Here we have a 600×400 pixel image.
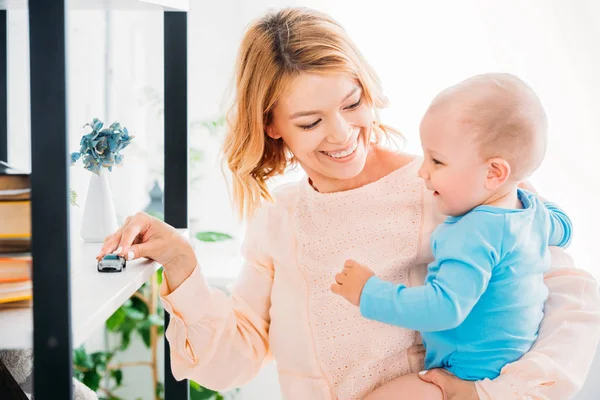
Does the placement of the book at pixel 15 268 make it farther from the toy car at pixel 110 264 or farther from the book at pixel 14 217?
the toy car at pixel 110 264

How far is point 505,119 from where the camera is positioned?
1.19 m

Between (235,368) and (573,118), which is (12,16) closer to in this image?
(235,368)

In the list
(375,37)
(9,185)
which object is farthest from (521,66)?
(9,185)

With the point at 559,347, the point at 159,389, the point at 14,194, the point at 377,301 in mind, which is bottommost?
the point at 159,389

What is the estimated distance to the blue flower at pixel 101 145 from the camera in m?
1.45

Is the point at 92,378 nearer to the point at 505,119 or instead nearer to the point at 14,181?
the point at 14,181

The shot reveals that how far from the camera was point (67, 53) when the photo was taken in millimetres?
739

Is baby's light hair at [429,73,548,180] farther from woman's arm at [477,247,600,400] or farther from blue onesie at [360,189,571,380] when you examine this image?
woman's arm at [477,247,600,400]

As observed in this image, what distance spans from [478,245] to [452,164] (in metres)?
0.16

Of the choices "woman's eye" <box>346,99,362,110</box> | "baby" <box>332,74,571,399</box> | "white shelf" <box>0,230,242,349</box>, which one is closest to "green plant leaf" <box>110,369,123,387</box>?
"white shelf" <box>0,230,242,349</box>

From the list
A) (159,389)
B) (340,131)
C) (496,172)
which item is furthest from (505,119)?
(159,389)

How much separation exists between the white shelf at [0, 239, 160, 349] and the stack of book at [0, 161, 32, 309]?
0.02 meters

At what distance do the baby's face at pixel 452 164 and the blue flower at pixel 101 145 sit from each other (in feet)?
2.16

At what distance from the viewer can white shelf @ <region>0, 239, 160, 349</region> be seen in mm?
807
